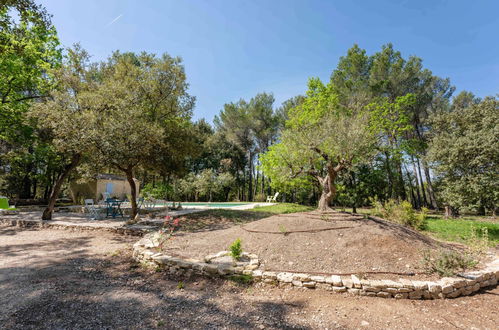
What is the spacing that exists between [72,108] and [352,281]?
1015cm

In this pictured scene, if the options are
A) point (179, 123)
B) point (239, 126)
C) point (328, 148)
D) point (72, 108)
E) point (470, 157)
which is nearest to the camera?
point (328, 148)

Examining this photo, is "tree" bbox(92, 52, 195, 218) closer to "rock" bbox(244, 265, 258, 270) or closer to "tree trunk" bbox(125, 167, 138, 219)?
"tree trunk" bbox(125, 167, 138, 219)

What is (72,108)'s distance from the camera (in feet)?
26.2

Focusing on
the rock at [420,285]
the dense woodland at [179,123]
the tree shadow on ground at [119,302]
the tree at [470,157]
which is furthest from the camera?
the tree at [470,157]

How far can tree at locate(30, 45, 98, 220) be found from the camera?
7.11 m

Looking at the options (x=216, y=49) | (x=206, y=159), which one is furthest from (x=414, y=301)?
(x=206, y=159)

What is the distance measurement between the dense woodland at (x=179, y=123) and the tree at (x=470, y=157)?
0.15ft

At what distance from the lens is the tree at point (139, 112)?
7.24m

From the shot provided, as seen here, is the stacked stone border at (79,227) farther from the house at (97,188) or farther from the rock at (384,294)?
the house at (97,188)

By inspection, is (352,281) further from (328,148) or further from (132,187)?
(132,187)

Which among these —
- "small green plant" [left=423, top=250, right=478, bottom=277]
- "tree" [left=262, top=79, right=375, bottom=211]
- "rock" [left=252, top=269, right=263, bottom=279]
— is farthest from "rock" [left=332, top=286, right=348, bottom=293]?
"tree" [left=262, top=79, right=375, bottom=211]

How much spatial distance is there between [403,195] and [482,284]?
1653 centimetres

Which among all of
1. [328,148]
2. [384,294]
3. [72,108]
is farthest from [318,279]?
[72,108]

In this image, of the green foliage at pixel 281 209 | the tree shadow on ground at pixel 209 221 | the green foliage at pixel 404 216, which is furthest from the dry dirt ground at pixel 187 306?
the green foliage at pixel 281 209
